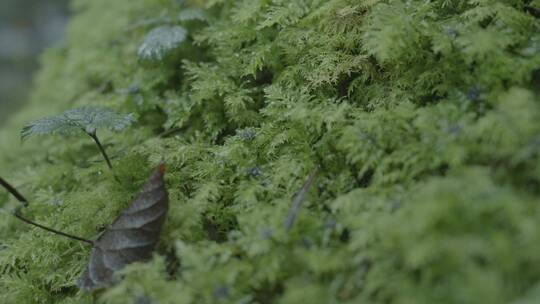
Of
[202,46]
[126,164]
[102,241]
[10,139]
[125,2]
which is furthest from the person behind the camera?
[125,2]

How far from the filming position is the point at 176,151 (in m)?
2.14

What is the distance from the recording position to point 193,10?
277cm

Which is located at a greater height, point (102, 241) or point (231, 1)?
point (231, 1)

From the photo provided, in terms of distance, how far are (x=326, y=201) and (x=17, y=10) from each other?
35.2 feet

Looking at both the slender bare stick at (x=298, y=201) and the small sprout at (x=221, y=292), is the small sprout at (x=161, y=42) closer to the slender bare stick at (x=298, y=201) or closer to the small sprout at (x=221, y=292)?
the slender bare stick at (x=298, y=201)

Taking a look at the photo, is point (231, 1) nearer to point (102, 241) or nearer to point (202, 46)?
point (202, 46)

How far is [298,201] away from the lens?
5.49 ft

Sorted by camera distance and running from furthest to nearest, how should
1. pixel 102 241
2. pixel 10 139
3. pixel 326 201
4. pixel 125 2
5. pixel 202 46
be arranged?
1. pixel 125 2
2. pixel 10 139
3. pixel 202 46
4. pixel 102 241
5. pixel 326 201

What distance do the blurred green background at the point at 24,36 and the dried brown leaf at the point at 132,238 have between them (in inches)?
275

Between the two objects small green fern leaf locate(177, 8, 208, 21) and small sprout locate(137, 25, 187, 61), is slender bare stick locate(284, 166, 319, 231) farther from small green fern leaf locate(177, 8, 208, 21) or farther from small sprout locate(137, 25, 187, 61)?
small green fern leaf locate(177, 8, 208, 21)

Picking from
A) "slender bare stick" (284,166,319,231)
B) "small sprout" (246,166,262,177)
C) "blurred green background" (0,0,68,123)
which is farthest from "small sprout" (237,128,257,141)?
"blurred green background" (0,0,68,123)

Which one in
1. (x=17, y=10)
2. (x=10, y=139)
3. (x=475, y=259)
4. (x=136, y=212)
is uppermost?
(x=475, y=259)

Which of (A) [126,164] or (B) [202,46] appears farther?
(B) [202,46]

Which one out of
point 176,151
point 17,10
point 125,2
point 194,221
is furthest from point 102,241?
point 17,10
